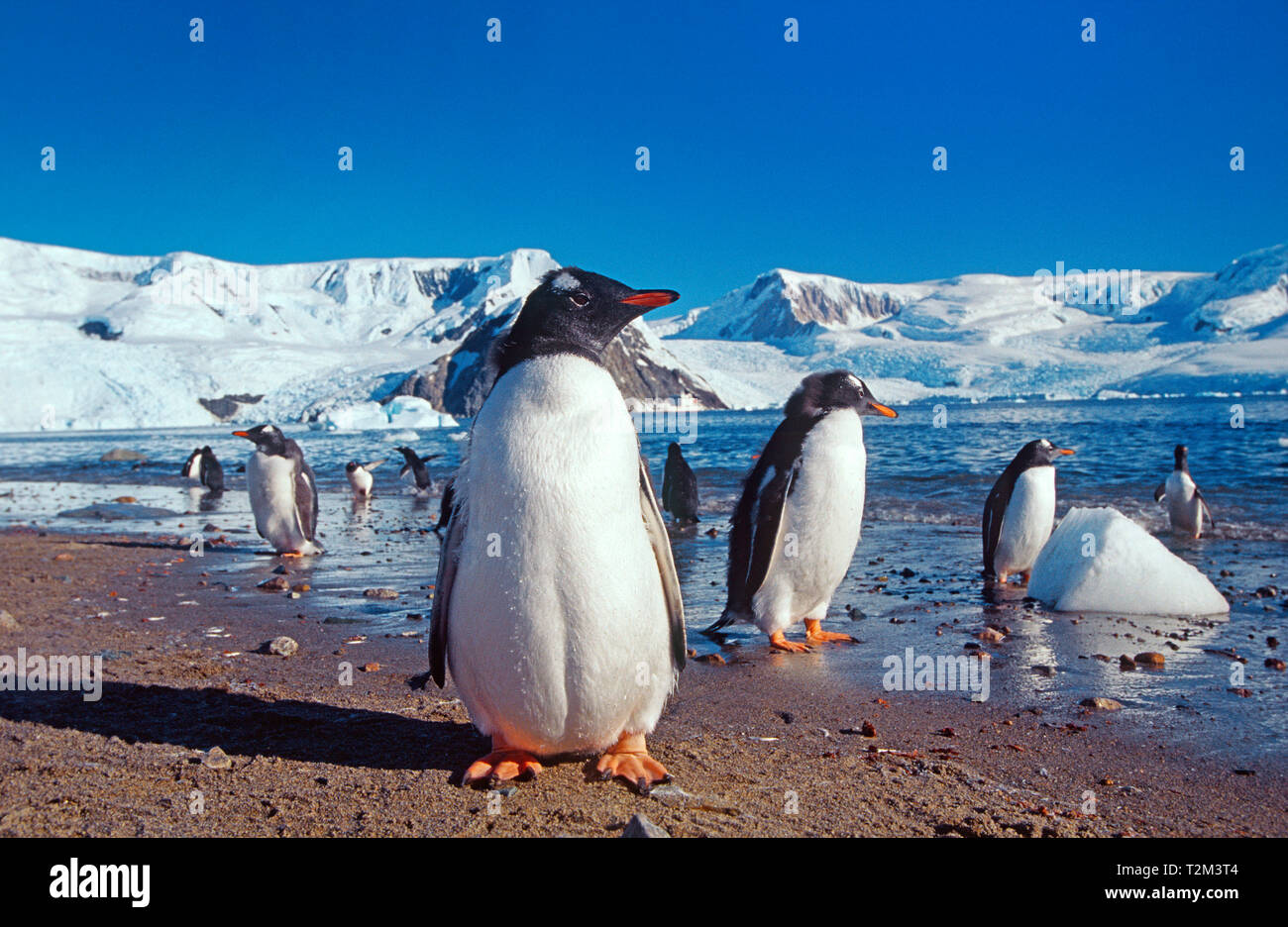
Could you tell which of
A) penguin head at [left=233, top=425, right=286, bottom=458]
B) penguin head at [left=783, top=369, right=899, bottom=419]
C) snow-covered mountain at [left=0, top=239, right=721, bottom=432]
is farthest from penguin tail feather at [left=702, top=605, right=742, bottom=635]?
snow-covered mountain at [left=0, top=239, right=721, bottom=432]

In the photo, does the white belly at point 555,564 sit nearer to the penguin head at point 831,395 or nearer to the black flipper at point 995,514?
the penguin head at point 831,395

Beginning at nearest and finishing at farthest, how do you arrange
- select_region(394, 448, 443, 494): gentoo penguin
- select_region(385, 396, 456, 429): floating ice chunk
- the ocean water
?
the ocean water → select_region(394, 448, 443, 494): gentoo penguin → select_region(385, 396, 456, 429): floating ice chunk

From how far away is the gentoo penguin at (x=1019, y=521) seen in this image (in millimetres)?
7301

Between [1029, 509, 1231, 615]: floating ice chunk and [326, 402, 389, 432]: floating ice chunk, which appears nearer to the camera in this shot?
[1029, 509, 1231, 615]: floating ice chunk

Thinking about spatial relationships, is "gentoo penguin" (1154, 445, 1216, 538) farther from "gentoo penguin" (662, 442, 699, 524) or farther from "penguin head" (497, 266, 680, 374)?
"penguin head" (497, 266, 680, 374)

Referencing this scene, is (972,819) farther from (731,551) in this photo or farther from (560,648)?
(731,551)

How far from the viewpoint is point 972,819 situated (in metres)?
2.33

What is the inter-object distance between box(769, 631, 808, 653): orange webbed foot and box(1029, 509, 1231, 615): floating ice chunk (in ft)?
6.36

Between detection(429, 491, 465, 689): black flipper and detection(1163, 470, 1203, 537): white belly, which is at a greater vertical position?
detection(429, 491, 465, 689): black flipper

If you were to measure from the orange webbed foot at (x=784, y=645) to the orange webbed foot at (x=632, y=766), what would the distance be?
2154mm

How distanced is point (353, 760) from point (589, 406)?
50.3 inches

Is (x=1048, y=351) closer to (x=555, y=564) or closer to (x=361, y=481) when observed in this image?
(x=361, y=481)

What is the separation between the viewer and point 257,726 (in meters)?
3.07

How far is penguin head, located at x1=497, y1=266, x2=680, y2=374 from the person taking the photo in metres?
2.60
